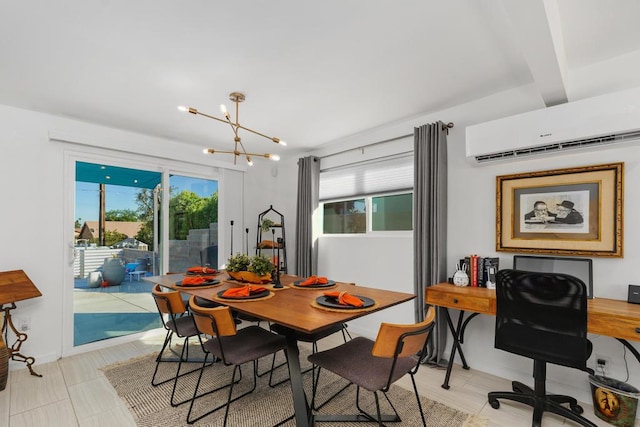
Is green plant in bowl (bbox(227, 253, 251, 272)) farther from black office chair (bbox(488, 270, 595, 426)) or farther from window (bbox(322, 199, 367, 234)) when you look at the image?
black office chair (bbox(488, 270, 595, 426))

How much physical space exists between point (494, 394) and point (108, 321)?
12.8 feet

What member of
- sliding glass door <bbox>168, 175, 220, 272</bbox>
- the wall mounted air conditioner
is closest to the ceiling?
the wall mounted air conditioner

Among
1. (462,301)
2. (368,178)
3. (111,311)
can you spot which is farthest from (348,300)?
(111,311)

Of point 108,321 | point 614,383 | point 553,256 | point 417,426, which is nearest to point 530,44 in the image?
point 553,256

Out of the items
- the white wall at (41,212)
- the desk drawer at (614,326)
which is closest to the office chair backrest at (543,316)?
the desk drawer at (614,326)

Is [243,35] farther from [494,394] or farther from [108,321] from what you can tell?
[108,321]

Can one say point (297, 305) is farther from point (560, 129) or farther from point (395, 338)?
point (560, 129)

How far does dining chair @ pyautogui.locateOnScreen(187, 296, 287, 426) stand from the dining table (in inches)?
4.6

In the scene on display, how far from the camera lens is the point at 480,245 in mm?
2881

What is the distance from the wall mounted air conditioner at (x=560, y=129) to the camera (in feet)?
6.71

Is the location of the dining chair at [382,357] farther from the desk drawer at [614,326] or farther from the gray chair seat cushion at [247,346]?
the desk drawer at [614,326]

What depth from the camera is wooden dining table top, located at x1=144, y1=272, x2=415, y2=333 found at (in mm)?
1575

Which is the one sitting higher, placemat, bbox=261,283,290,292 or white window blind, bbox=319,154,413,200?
white window blind, bbox=319,154,413,200

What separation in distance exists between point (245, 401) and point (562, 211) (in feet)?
9.30
